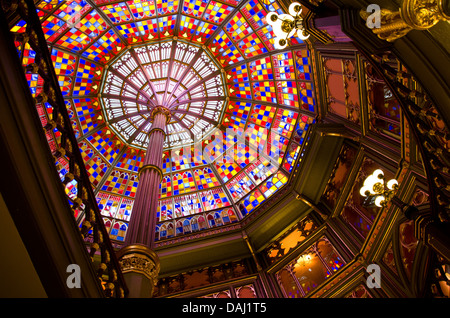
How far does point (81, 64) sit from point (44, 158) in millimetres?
11054

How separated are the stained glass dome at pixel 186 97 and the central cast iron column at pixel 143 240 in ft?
19.8

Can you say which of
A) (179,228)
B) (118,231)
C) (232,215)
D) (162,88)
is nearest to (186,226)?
(179,228)

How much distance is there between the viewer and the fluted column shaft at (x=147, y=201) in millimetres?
Result: 5984

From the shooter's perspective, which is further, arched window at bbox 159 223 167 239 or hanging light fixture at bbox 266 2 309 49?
arched window at bbox 159 223 167 239

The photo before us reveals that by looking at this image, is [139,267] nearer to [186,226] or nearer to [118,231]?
[186,226]

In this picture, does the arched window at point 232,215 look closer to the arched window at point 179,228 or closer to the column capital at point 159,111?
the arched window at point 179,228

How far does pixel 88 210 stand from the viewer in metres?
5.01

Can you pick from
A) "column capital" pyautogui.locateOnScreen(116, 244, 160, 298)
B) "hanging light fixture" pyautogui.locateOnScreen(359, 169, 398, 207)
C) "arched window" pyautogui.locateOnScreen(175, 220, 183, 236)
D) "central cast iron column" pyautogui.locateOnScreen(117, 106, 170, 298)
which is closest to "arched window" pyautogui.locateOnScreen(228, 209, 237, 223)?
"arched window" pyautogui.locateOnScreen(175, 220, 183, 236)

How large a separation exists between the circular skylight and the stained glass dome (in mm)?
47

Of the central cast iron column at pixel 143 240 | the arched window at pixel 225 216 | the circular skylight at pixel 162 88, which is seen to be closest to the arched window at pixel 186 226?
the arched window at pixel 225 216

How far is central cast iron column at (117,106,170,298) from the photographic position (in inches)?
203

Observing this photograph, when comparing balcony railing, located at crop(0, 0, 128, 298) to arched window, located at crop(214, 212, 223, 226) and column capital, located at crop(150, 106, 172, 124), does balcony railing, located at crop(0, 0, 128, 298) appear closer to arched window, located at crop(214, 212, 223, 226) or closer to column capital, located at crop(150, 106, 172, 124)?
column capital, located at crop(150, 106, 172, 124)
